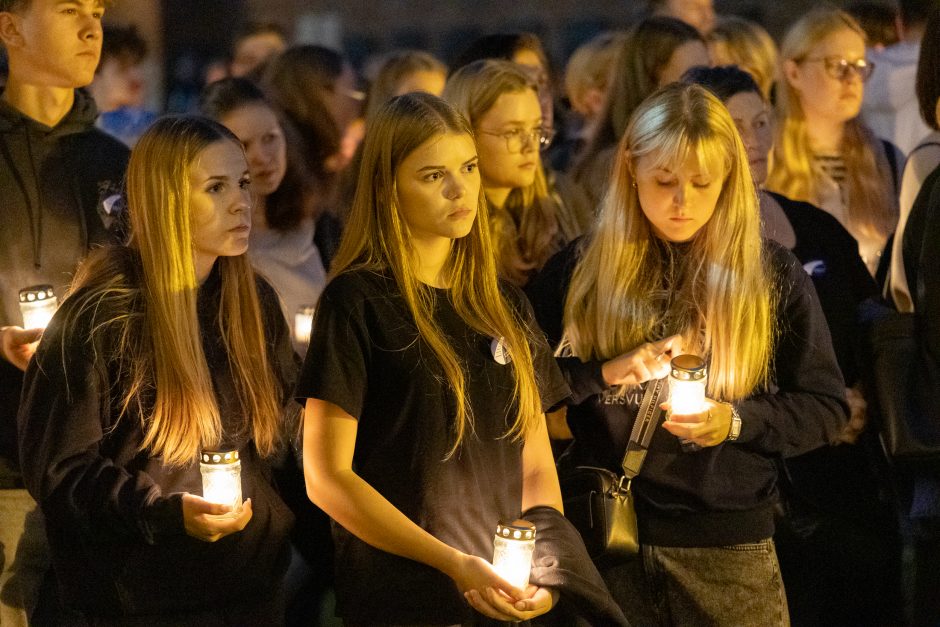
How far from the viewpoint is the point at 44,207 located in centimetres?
389

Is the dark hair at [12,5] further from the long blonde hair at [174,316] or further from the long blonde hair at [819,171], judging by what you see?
the long blonde hair at [819,171]

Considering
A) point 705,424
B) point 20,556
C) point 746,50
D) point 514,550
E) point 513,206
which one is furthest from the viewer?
point 746,50

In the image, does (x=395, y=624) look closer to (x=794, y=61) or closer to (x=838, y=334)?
(x=838, y=334)

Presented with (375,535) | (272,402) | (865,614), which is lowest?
(865,614)

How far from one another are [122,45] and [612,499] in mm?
5095

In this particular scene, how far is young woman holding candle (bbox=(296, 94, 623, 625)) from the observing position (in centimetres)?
292

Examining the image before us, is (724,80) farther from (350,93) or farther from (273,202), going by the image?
(350,93)

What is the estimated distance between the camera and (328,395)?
2887 mm

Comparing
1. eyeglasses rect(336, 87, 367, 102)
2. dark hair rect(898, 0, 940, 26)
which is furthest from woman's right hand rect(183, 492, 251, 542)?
dark hair rect(898, 0, 940, 26)

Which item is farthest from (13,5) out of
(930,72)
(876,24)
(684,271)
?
(876,24)

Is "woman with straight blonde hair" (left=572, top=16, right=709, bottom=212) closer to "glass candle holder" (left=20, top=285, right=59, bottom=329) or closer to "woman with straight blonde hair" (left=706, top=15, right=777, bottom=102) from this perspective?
"woman with straight blonde hair" (left=706, top=15, right=777, bottom=102)

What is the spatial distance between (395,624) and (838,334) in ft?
6.34

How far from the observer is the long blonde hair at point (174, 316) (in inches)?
121

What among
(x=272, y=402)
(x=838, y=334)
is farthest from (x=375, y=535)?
(x=838, y=334)
